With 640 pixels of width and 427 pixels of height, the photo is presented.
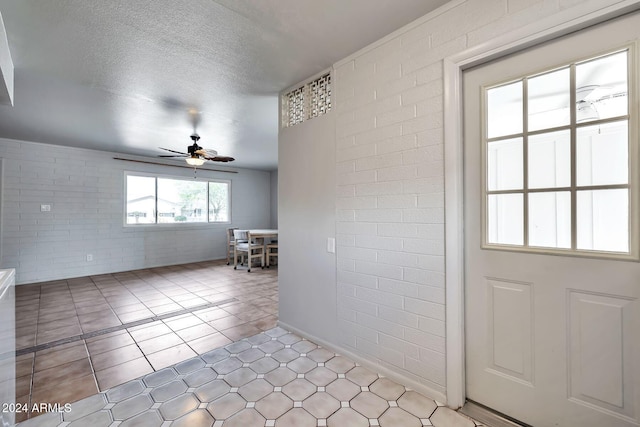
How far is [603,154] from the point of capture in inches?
50.8

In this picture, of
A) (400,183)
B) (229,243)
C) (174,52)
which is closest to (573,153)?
(400,183)

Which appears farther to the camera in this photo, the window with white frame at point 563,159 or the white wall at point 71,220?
the white wall at point 71,220

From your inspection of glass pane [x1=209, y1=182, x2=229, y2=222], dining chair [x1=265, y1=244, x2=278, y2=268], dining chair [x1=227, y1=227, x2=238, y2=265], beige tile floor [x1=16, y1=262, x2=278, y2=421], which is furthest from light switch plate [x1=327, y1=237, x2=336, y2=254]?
glass pane [x1=209, y1=182, x2=229, y2=222]

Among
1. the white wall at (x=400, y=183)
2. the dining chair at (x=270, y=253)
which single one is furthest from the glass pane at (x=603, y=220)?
the dining chair at (x=270, y=253)

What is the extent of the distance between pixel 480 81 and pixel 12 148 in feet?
22.2

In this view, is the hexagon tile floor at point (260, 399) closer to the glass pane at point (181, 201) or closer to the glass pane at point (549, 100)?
the glass pane at point (549, 100)

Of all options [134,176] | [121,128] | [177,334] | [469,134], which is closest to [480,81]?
[469,134]

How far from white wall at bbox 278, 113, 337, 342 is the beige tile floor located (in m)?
0.62

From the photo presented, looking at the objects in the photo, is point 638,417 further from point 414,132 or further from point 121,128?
point 121,128

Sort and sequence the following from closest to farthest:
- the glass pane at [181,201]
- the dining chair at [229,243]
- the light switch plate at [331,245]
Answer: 1. the light switch plate at [331,245]
2. the glass pane at [181,201]
3. the dining chair at [229,243]

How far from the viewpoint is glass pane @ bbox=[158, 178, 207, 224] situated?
631 cm

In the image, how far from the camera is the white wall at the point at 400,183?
1.66 metres

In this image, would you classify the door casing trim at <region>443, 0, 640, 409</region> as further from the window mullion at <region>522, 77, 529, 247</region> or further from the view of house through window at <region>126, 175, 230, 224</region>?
the view of house through window at <region>126, 175, 230, 224</region>

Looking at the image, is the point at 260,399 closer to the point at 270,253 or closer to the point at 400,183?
the point at 400,183
